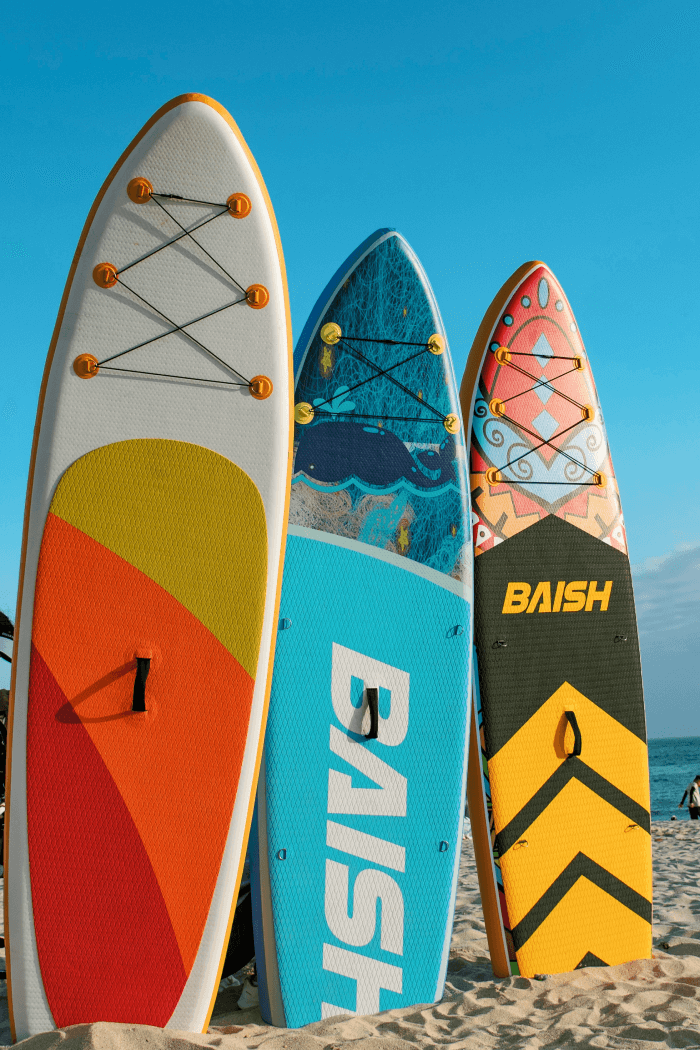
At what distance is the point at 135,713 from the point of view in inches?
89.8

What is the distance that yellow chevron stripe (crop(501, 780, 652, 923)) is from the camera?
282 centimetres

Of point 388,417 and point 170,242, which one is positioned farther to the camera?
point 388,417

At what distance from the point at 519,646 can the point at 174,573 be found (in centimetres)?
134

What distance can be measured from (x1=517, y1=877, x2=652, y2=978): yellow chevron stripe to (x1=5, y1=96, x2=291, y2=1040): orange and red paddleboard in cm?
118

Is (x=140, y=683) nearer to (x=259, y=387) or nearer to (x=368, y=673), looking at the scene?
(x=368, y=673)

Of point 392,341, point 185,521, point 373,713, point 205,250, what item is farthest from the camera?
point 392,341

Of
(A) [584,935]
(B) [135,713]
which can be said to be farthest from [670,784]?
(B) [135,713]

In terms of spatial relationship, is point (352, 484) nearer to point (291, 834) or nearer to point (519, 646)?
point (519, 646)

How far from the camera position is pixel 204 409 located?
2.42 m

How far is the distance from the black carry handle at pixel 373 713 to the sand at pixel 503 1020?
32.4 inches

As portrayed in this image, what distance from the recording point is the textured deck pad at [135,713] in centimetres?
219

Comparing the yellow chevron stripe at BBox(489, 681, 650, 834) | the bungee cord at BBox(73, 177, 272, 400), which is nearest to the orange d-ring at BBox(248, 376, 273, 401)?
the bungee cord at BBox(73, 177, 272, 400)

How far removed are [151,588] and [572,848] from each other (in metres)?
1.81

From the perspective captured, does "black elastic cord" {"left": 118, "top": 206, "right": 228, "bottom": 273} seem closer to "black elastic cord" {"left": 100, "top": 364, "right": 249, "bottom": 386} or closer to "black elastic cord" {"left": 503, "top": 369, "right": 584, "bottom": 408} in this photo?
"black elastic cord" {"left": 100, "top": 364, "right": 249, "bottom": 386}
